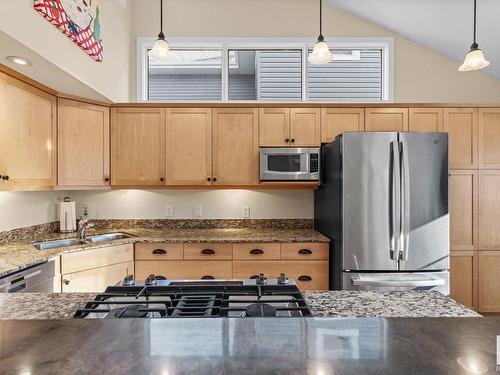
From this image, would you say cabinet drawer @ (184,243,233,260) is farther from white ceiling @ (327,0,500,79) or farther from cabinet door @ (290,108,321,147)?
white ceiling @ (327,0,500,79)

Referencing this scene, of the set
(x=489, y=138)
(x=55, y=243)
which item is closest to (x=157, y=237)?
(x=55, y=243)

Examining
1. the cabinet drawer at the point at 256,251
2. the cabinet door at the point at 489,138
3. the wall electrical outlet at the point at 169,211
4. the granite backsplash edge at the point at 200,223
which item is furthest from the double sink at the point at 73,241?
the cabinet door at the point at 489,138

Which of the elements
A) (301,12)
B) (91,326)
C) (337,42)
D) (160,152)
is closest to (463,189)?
(337,42)

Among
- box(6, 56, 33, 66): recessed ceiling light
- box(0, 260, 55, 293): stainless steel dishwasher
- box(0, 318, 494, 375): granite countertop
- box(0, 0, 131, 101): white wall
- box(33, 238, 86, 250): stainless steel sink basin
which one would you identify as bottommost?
box(0, 260, 55, 293): stainless steel dishwasher

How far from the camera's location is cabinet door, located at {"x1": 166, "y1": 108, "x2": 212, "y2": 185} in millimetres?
3252

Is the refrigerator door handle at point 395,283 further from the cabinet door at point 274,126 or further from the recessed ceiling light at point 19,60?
the recessed ceiling light at point 19,60

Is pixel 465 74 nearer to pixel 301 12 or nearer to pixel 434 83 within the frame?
pixel 434 83

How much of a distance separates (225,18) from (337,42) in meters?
1.34

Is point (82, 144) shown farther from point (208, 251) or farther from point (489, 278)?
point (489, 278)

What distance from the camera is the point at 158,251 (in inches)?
113

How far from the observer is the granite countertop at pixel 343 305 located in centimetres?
97

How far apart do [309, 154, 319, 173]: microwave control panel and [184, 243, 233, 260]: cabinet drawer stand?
3.65 feet

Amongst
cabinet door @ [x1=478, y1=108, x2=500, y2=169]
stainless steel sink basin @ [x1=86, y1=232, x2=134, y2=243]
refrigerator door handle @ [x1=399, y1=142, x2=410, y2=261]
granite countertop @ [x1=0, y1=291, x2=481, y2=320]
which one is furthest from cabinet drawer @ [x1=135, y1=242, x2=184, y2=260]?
cabinet door @ [x1=478, y1=108, x2=500, y2=169]

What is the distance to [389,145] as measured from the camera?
8.55 ft
